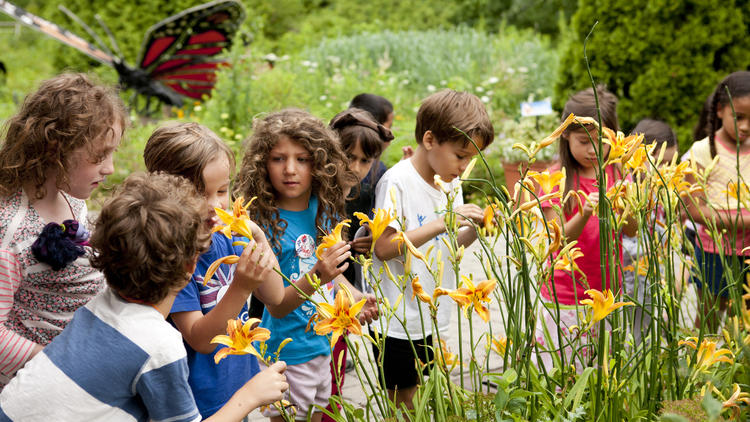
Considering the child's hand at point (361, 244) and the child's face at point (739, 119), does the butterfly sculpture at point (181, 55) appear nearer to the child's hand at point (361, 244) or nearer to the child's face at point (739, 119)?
the child's face at point (739, 119)

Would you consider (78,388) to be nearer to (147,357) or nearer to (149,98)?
(147,357)

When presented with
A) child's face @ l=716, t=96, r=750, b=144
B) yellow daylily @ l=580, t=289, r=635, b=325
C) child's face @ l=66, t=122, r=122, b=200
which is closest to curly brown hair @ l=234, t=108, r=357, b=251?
child's face @ l=66, t=122, r=122, b=200

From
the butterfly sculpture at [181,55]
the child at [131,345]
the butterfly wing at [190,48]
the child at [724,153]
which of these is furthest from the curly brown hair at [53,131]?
the butterfly wing at [190,48]

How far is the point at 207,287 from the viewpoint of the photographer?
6.25 ft

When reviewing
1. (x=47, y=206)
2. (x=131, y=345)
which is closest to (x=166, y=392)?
(x=131, y=345)

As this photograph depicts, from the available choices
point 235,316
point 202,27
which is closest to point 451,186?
point 235,316

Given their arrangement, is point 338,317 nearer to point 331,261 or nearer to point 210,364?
point 331,261

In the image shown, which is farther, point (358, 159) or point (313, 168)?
point (358, 159)

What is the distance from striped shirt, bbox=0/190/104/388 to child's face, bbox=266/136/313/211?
0.65 m

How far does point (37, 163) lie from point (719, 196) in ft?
9.04

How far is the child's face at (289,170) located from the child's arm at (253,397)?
35.4 inches

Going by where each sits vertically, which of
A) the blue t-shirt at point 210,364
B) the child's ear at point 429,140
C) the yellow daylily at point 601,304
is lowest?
the blue t-shirt at point 210,364

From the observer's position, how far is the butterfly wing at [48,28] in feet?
27.7

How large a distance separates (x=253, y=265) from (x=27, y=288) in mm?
568
